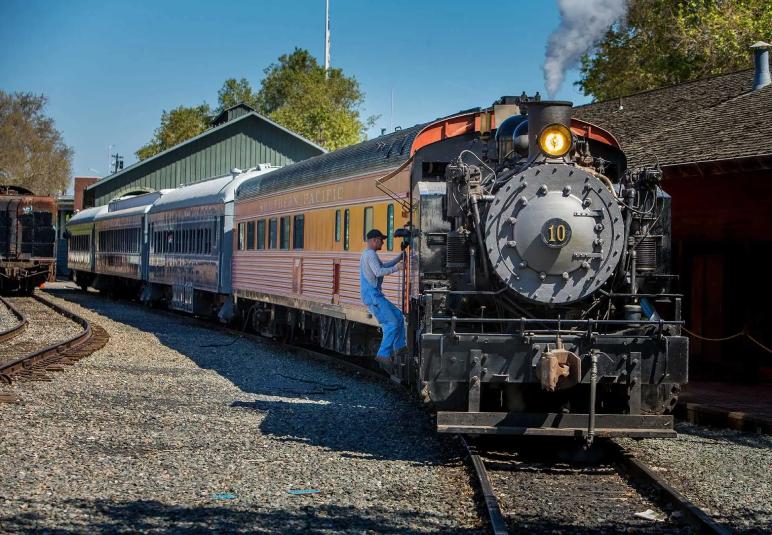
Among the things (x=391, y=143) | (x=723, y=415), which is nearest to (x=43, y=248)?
(x=391, y=143)

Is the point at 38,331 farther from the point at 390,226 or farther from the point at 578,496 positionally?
the point at 578,496

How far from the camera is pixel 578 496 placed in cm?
752

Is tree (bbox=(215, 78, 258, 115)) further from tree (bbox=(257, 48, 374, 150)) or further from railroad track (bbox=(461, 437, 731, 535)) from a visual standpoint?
railroad track (bbox=(461, 437, 731, 535))

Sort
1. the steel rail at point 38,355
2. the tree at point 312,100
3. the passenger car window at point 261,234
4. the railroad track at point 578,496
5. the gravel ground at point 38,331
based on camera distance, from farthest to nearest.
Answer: the tree at point 312,100, the passenger car window at point 261,234, the gravel ground at point 38,331, the steel rail at point 38,355, the railroad track at point 578,496

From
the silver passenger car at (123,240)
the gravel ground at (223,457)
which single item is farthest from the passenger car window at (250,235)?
the silver passenger car at (123,240)

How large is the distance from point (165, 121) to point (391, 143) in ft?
248

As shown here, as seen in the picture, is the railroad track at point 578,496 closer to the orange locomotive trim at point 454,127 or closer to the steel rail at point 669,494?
the steel rail at point 669,494

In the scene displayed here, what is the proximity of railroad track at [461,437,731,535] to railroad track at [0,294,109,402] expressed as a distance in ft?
18.2

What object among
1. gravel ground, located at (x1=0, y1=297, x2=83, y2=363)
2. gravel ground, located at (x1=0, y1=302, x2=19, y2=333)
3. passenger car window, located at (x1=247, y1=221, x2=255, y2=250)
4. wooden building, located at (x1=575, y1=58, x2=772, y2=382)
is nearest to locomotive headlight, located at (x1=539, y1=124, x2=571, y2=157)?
wooden building, located at (x1=575, y1=58, x2=772, y2=382)

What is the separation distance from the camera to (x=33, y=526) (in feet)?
20.4

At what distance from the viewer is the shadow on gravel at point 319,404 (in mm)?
9406

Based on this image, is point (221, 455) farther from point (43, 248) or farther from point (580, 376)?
point (43, 248)

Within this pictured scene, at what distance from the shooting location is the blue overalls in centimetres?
1145

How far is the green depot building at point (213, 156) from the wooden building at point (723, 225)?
3365 centimetres
